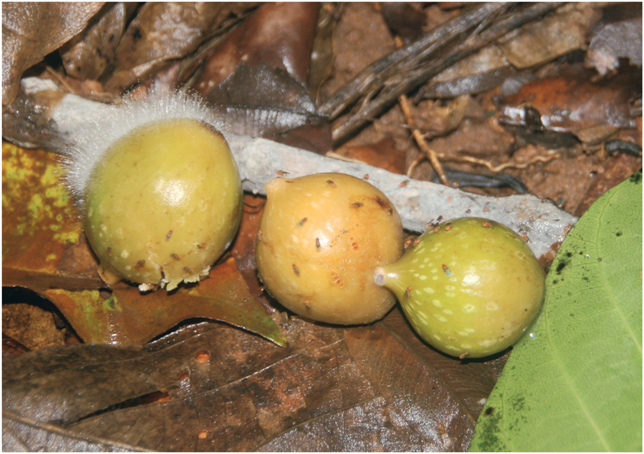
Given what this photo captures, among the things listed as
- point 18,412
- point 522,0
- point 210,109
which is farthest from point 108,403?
point 522,0

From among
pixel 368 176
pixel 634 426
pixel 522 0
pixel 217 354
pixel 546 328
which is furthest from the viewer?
pixel 522 0

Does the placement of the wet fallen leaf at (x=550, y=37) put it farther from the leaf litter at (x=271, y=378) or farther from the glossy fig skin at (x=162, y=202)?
the glossy fig skin at (x=162, y=202)

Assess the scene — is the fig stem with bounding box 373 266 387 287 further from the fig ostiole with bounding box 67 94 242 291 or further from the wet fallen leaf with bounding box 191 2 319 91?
the wet fallen leaf with bounding box 191 2 319 91

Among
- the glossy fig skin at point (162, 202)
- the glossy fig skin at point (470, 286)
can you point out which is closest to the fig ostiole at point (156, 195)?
A: the glossy fig skin at point (162, 202)

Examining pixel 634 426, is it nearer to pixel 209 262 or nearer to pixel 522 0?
pixel 209 262

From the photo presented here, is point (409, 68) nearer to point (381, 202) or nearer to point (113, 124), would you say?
point (381, 202)

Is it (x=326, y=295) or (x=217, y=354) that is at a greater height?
(x=326, y=295)

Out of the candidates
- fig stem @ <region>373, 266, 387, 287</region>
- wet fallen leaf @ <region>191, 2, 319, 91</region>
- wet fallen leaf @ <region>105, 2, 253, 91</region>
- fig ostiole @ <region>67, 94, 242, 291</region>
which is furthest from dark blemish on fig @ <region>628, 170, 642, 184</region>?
wet fallen leaf @ <region>105, 2, 253, 91</region>
